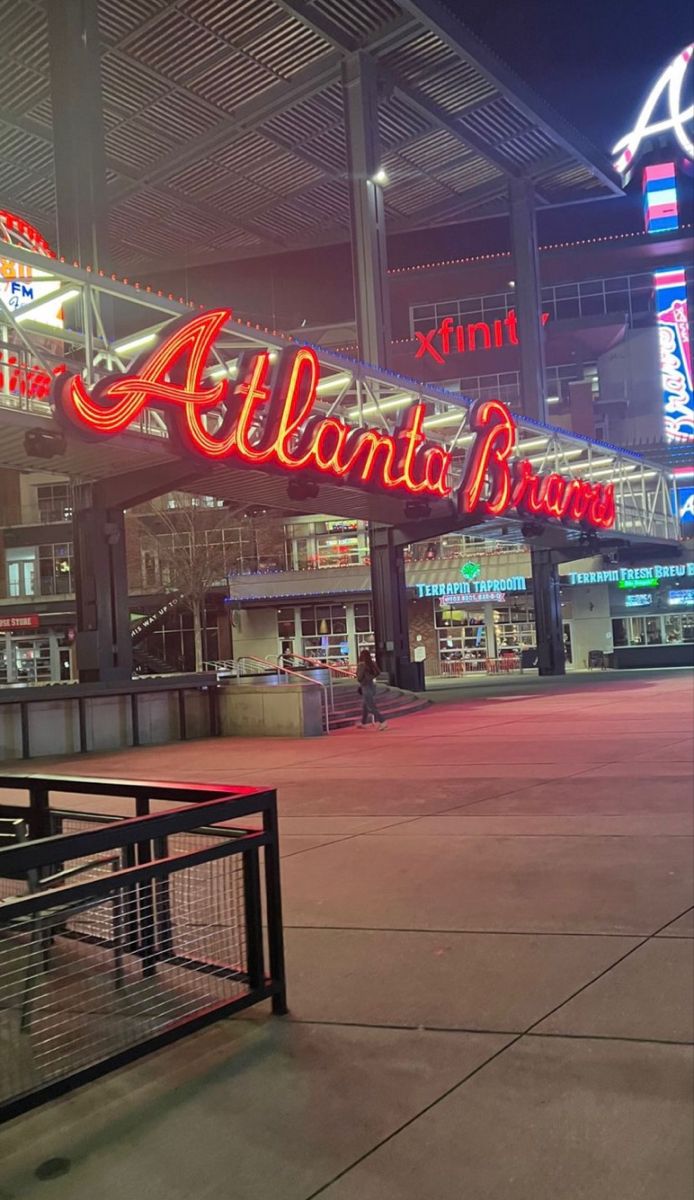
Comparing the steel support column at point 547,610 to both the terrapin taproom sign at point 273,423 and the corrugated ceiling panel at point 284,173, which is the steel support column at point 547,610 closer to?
the terrapin taproom sign at point 273,423

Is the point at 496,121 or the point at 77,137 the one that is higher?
the point at 496,121

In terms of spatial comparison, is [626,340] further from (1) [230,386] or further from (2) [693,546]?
(1) [230,386]

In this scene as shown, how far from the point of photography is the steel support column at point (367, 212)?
28797 millimetres

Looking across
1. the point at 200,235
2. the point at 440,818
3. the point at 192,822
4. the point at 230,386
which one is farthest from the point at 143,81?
the point at 192,822

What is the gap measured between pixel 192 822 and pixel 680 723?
15734 millimetres

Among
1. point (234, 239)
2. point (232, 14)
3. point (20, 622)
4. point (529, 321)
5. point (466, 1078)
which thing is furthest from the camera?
point (20, 622)

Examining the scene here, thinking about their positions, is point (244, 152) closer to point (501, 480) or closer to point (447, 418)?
point (447, 418)

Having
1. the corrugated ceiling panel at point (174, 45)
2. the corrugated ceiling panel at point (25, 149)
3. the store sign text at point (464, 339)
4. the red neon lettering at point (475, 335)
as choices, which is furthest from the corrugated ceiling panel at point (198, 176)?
the red neon lettering at point (475, 335)

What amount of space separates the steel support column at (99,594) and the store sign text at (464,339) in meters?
41.6

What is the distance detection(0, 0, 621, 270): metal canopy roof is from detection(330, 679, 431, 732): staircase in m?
18.0

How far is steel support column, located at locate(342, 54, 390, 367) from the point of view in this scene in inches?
1134

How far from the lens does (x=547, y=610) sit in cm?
4134

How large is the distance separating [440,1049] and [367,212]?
29.8m

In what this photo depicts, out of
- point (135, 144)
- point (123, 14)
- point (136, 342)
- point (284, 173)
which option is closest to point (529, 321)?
point (284, 173)
